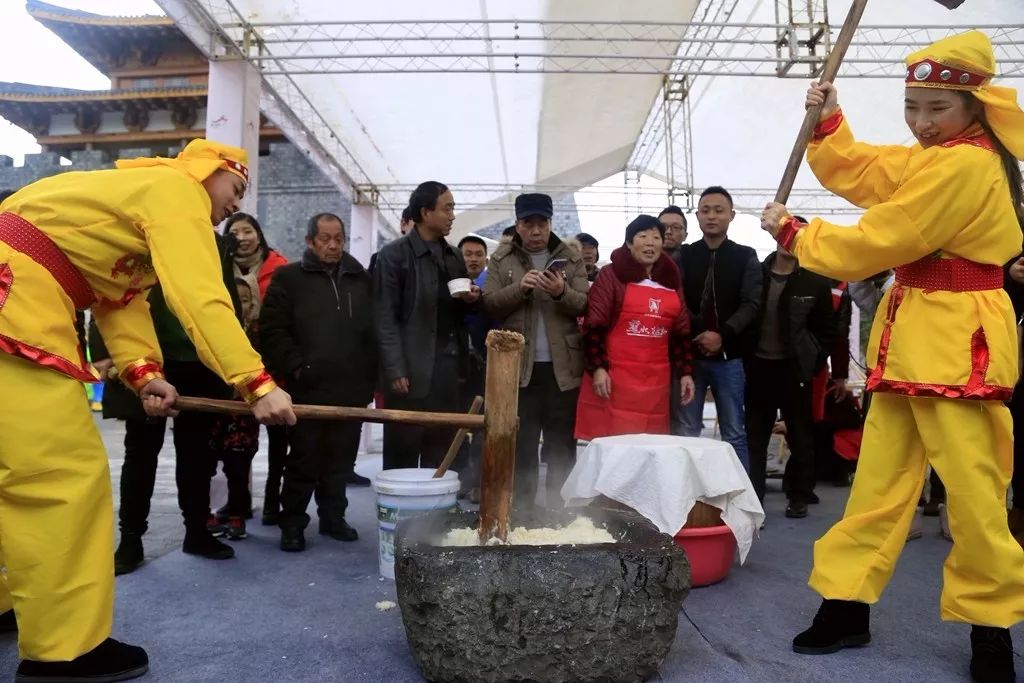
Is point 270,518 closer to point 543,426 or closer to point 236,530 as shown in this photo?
point 236,530

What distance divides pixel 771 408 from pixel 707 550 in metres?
1.55

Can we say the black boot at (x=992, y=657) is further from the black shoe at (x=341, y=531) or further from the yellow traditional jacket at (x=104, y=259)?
the black shoe at (x=341, y=531)

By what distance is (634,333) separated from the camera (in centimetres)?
383

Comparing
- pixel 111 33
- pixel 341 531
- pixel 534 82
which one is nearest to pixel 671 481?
pixel 341 531

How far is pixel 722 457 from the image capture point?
310 cm

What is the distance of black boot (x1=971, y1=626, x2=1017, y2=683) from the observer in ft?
7.16

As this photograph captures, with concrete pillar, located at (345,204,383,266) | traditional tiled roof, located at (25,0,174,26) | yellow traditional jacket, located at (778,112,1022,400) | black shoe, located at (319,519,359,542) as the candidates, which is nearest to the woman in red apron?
black shoe, located at (319,519,359,542)

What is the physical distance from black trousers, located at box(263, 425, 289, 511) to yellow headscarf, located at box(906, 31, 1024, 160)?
3.48 m

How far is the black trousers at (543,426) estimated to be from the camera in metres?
3.96

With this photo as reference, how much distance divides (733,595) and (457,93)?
24.1ft

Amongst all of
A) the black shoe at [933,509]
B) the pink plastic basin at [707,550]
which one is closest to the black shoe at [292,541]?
the pink plastic basin at [707,550]

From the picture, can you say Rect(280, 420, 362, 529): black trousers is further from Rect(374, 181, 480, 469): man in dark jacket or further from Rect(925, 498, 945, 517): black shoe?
Rect(925, 498, 945, 517): black shoe

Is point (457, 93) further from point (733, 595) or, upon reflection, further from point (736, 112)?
point (733, 595)

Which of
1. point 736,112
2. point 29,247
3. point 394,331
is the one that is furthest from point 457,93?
point 29,247
